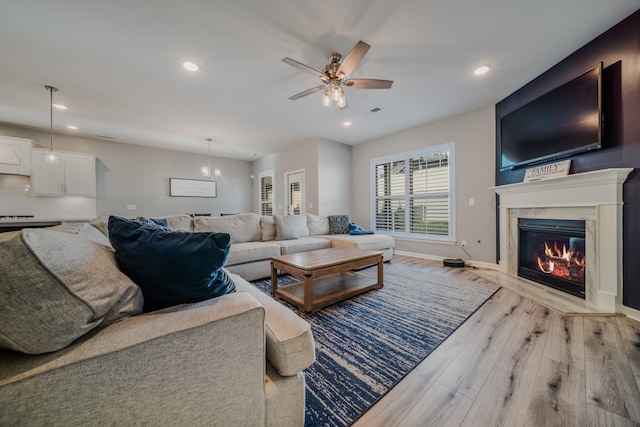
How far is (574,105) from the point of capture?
246 centimetres

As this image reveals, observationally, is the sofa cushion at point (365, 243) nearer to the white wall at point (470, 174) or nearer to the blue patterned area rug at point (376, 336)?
the blue patterned area rug at point (376, 336)

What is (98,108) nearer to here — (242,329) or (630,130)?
(242,329)

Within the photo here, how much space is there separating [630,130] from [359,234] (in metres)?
3.44

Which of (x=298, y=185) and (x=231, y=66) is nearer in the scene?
(x=231, y=66)

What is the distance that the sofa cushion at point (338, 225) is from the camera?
4.75 metres

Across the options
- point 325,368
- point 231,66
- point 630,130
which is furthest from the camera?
point 231,66

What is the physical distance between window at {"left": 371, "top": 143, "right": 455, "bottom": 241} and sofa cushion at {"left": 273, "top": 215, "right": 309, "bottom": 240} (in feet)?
6.60

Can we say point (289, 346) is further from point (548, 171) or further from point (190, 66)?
point (548, 171)

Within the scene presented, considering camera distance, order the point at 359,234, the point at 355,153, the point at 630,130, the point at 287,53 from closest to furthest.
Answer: the point at 630,130 → the point at 287,53 → the point at 359,234 → the point at 355,153

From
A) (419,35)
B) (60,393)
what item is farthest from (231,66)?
(60,393)

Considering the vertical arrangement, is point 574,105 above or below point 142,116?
below

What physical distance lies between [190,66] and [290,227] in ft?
8.36

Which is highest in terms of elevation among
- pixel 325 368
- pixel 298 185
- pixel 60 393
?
pixel 298 185

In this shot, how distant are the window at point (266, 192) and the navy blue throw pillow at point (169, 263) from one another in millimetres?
6050
